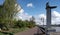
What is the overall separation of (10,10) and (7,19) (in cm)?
252

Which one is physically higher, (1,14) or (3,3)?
(3,3)

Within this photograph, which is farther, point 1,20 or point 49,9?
point 1,20

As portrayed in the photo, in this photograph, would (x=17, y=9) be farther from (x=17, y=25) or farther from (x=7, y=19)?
(x=17, y=25)

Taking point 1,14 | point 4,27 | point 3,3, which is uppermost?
point 3,3

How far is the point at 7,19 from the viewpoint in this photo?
3203 cm

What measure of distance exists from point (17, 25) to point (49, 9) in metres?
32.5

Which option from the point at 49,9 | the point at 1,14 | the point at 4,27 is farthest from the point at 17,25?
the point at 49,9

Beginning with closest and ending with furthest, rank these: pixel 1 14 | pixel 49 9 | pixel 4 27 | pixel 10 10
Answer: pixel 49 9, pixel 10 10, pixel 1 14, pixel 4 27

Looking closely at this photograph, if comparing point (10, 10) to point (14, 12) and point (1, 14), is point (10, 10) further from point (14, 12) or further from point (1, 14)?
point (1, 14)

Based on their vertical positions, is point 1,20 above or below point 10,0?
below

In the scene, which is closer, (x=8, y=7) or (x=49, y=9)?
(x=49, y=9)

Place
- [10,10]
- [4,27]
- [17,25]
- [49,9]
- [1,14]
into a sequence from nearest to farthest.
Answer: [49,9]
[10,10]
[1,14]
[4,27]
[17,25]

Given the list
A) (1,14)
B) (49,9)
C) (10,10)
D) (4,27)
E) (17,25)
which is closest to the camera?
(49,9)

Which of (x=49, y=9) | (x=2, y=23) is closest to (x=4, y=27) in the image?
(x=2, y=23)
